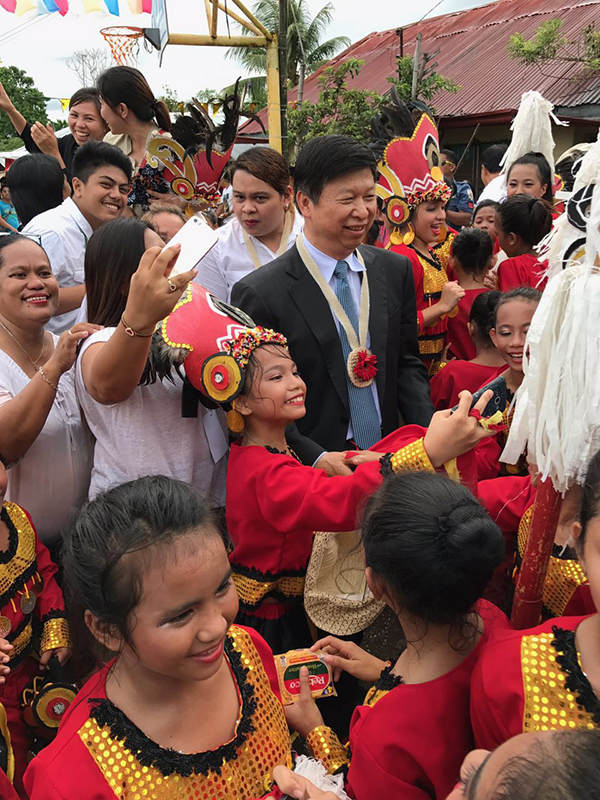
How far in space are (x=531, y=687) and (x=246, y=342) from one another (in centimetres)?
132

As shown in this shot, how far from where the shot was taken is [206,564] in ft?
4.65

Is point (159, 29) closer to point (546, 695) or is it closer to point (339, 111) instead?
point (339, 111)

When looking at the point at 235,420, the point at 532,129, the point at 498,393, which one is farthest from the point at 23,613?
the point at 532,129

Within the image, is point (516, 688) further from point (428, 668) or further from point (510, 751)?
point (510, 751)

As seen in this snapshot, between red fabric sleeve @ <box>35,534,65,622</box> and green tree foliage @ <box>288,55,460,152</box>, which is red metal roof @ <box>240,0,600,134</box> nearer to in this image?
green tree foliage @ <box>288,55,460,152</box>

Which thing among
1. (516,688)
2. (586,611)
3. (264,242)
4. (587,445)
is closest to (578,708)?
(516,688)

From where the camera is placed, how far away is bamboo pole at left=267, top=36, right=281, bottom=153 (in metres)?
9.10

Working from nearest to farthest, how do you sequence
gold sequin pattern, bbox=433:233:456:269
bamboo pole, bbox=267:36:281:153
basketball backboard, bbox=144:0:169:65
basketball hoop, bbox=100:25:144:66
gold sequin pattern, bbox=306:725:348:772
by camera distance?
gold sequin pattern, bbox=306:725:348:772, gold sequin pattern, bbox=433:233:456:269, basketball backboard, bbox=144:0:169:65, bamboo pole, bbox=267:36:281:153, basketball hoop, bbox=100:25:144:66

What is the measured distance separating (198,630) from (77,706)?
13.7 inches

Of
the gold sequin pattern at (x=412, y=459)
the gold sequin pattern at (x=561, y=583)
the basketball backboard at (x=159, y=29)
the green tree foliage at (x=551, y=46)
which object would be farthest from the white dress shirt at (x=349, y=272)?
the green tree foliage at (x=551, y=46)

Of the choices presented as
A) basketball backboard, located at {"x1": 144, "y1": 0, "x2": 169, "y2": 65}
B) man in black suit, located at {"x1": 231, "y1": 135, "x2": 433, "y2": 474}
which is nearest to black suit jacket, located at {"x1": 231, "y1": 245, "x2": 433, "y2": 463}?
man in black suit, located at {"x1": 231, "y1": 135, "x2": 433, "y2": 474}

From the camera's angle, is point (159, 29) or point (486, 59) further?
point (486, 59)

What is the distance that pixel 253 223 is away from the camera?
4.09 meters

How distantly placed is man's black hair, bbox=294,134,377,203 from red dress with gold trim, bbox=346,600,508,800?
75.7 inches
